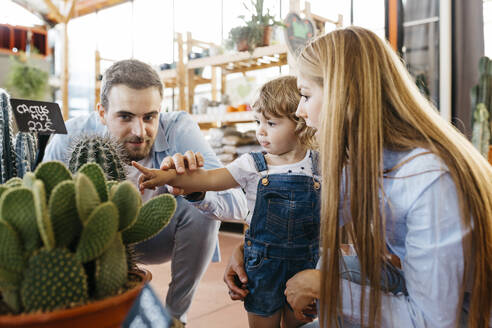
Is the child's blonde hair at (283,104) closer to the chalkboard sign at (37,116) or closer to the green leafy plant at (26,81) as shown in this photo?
the chalkboard sign at (37,116)

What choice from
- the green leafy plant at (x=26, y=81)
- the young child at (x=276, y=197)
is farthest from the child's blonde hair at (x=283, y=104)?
the green leafy plant at (x=26, y=81)

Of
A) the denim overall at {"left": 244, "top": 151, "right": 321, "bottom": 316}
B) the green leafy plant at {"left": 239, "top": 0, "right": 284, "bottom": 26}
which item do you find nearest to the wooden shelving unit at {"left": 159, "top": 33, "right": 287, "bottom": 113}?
the green leafy plant at {"left": 239, "top": 0, "right": 284, "bottom": 26}

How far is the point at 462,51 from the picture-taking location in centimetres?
444

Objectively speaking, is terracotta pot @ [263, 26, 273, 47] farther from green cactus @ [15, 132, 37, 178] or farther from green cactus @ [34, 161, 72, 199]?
green cactus @ [34, 161, 72, 199]

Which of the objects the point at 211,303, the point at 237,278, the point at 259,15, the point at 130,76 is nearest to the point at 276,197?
the point at 237,278

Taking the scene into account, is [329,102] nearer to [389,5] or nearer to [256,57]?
[256,57]

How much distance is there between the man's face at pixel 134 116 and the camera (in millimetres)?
1620

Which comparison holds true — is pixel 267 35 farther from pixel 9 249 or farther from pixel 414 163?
pixel 9 249

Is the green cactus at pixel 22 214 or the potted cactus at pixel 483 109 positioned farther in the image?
the potted cactus at pixel 483 109

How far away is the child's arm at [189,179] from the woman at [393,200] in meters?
0.44

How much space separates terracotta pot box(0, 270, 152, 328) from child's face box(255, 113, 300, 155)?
1037 millimetres

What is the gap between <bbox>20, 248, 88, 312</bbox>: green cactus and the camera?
427 millimetres

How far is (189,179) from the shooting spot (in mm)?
1248

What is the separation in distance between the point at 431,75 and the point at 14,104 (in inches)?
181
